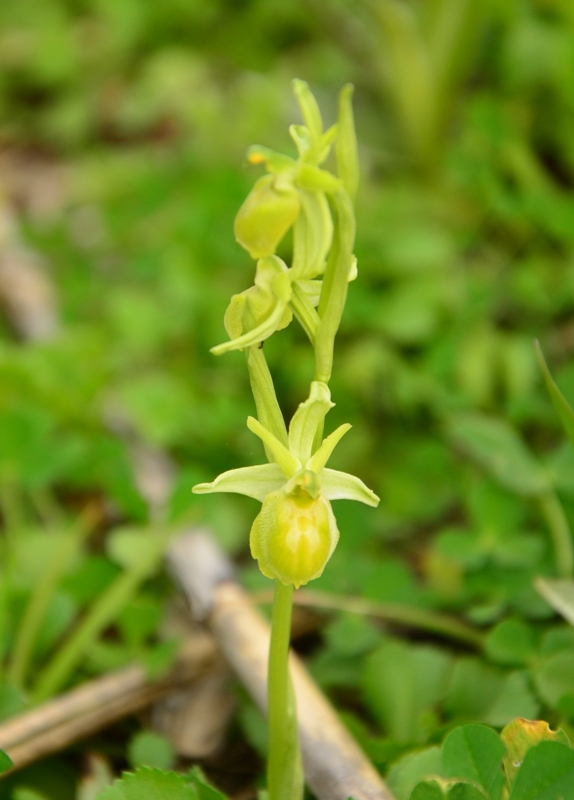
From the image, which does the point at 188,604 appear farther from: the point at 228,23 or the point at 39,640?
the point at 228,23

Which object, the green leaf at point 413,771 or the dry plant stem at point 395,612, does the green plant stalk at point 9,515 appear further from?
the green leaf at point 413,771

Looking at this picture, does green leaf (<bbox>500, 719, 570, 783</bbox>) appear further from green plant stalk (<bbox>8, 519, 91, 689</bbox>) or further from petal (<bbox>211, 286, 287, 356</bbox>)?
green plant stalk (<bbox>8, 519, 91, 689</bbox>)

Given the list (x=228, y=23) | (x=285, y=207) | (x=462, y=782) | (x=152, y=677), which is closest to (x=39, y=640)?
(x=152, y=677)

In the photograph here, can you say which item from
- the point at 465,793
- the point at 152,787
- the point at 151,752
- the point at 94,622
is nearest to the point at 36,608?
the point at 94,622

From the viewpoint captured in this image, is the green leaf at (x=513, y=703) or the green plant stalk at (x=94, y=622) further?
the green plant stalk at (x=94, y=622)

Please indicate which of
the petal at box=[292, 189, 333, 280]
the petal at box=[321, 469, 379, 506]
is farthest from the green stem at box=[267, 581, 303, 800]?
the petal at box=[292, 189, 333, 280]

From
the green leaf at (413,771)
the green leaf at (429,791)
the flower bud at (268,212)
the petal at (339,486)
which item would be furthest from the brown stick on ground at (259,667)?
the flower bud at (268,212)
